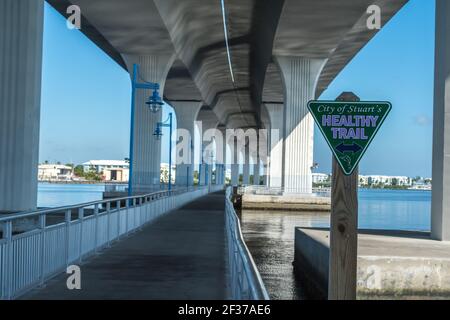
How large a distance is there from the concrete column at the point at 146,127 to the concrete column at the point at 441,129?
86.9 ft

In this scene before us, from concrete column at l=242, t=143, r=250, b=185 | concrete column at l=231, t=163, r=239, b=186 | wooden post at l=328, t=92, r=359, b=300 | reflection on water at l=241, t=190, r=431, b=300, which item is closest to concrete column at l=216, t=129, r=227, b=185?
concrete column at l=231, t=163, r=239, b=186

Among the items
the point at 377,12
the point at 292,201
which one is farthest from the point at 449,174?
Result: the point at 292,201

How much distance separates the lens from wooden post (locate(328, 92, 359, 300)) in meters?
6.01

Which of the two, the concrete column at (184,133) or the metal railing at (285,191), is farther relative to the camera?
the concrete column at (184,133)

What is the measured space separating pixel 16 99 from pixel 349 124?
12899mm

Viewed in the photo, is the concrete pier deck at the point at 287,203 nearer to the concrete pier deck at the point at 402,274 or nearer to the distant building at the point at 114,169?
the concrete pier deck at the point at 402,274

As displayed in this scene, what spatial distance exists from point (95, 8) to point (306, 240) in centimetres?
2031

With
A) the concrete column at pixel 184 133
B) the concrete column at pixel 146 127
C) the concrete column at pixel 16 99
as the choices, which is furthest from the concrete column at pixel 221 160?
the concrete column at pixel 16 99

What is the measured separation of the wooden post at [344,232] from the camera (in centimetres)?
601

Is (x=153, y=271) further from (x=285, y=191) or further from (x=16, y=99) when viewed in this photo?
(x=285, y=191)

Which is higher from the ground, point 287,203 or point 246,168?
point 246,168

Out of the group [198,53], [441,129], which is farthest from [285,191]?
[441,129]

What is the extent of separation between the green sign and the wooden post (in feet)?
1.02

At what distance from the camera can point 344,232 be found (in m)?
6.03
